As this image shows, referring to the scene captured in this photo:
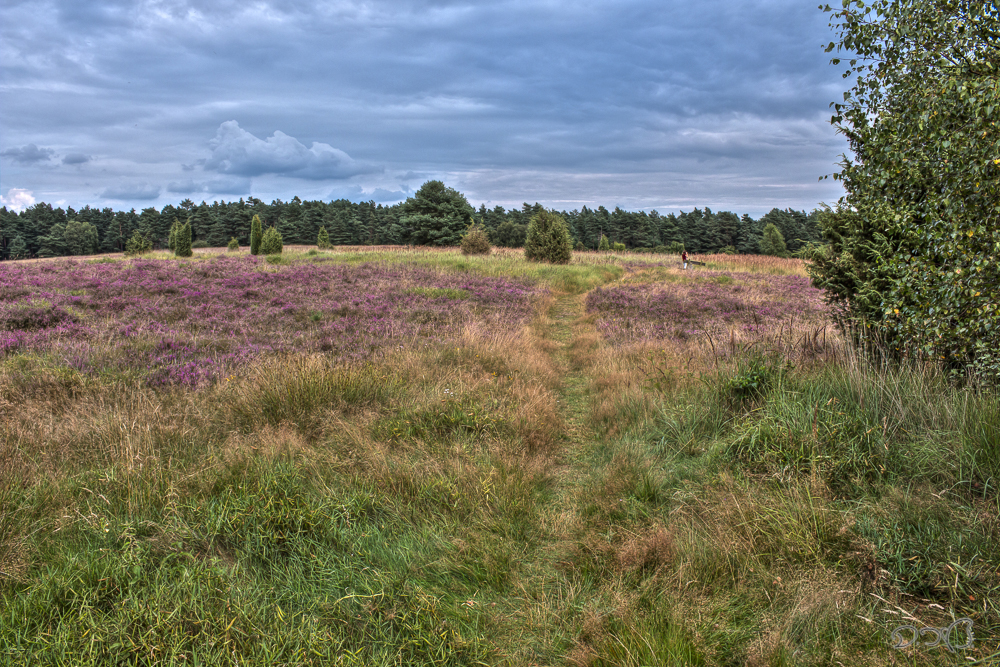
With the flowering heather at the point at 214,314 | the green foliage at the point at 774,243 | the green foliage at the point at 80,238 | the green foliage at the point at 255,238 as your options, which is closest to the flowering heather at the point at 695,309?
the flowering heather at the point at 214,314

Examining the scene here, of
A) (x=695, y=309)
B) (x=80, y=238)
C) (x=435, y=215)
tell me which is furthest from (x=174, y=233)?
(x=80, y=238)

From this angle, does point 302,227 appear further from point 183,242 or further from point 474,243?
point 474,243

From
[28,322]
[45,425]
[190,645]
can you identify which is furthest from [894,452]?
[28,322]

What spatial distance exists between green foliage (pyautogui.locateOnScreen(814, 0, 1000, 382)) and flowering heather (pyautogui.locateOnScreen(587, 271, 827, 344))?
3368 mm

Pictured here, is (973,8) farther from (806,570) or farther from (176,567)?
(176,567)

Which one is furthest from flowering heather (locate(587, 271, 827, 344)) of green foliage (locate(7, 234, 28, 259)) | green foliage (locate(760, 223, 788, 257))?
green foliage (locate(7, 234, 28, 259))

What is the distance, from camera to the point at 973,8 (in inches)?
152

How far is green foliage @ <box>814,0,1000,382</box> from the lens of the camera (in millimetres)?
3496

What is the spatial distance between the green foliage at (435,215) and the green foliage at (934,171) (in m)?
48.3

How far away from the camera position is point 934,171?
3.93m

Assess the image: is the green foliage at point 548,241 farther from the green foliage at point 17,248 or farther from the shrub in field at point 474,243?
the green foliage at point 17,248

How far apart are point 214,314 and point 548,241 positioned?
70.6 feet

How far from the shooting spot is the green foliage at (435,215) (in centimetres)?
5150

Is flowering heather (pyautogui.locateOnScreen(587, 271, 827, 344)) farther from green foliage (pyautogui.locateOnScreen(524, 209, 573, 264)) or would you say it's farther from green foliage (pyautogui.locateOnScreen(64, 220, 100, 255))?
green foliage (pyautogui.locateOnScreen(64, 220, 100, 255))
